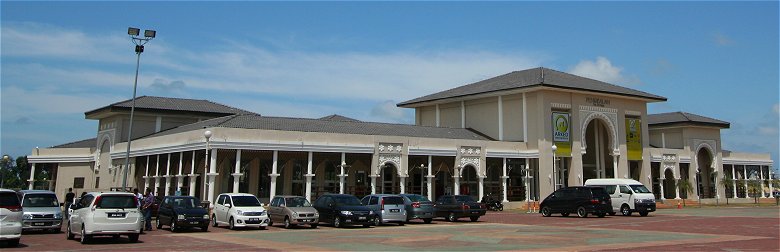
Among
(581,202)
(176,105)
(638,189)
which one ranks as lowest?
(581,202)

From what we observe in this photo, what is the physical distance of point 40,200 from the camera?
876 inches

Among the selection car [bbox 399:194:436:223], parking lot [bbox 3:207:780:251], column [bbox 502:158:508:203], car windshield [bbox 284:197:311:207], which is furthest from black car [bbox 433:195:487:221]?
column [bbox 502:158:508:203]

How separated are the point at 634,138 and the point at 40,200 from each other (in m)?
50.4

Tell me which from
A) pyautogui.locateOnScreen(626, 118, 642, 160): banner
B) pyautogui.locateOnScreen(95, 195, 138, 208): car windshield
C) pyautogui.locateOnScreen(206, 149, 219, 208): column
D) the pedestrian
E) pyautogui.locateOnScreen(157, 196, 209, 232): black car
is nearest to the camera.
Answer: pyautogui.locateOnScreen(95, 195, 138, 208): car windshield

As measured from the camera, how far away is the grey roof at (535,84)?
53500mm

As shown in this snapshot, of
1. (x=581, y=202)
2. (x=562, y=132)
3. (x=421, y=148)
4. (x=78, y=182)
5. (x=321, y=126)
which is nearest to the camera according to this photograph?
(x=581, y=202)

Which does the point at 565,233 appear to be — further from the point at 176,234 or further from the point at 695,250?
the point at 176,234

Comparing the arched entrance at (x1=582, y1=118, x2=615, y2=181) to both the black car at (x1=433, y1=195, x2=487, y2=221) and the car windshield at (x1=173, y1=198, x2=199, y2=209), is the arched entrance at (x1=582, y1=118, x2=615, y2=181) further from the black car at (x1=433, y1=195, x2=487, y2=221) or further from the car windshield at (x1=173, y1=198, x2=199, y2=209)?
the car windshield at (x1=173, y1=198, x2=199, y2=209)

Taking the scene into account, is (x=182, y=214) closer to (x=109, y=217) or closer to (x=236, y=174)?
(x=109, y=217)

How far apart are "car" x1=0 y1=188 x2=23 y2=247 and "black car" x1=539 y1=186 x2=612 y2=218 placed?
25461mm

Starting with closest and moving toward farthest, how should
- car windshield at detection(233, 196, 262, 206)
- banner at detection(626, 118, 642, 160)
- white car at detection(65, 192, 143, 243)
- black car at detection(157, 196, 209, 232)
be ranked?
white car at detection(65, 192, 143, 243) < black car at detection(157, 196, 209, 232) < car windshield at detection(233, 196, 262, 206) < banner at detection(626, 118, 642, 160)

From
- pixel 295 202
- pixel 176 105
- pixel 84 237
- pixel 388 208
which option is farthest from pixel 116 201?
pixel 176 105

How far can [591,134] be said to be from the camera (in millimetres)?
61156

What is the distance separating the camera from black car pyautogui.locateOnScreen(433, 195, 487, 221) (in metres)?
30.4
